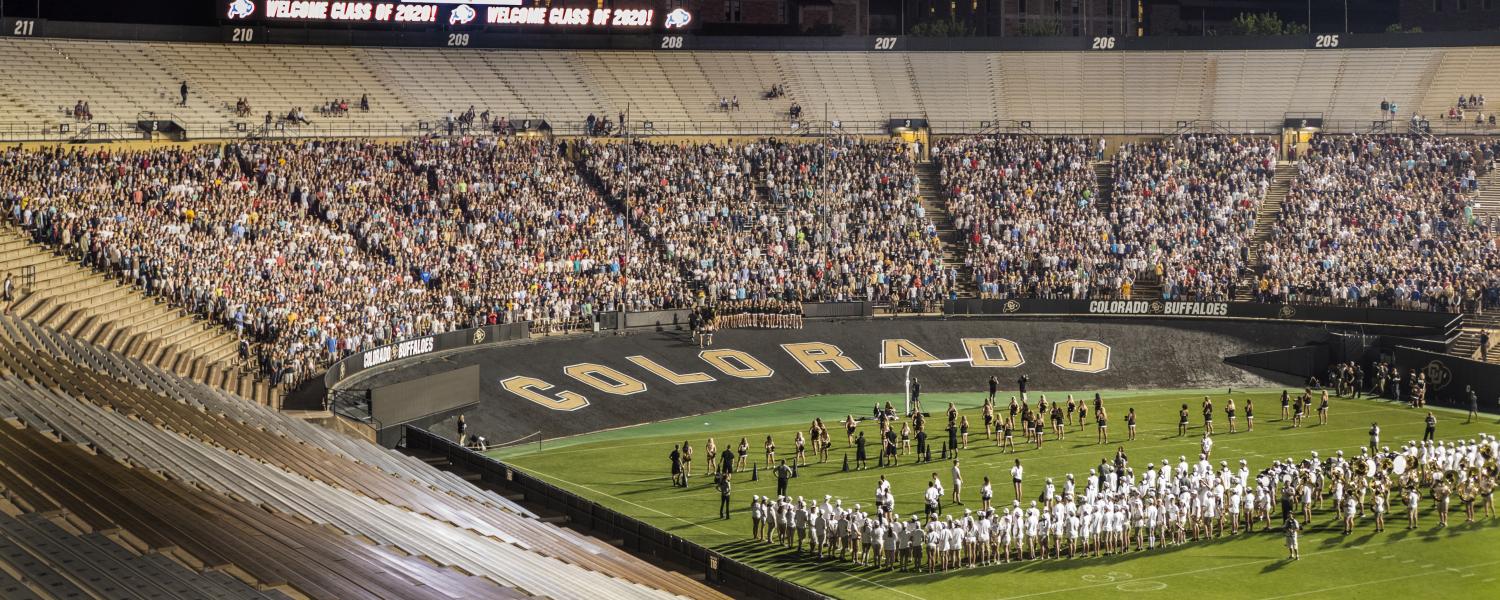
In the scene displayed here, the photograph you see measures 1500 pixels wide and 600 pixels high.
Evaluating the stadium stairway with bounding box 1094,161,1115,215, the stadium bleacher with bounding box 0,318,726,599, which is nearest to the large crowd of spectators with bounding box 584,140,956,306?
the stadium stairway with bounding box 1094,161,1115,215

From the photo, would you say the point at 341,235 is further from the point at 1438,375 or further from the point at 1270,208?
the point at 1270,208

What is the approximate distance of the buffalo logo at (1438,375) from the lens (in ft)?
178

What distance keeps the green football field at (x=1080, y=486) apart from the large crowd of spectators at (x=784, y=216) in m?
7.78

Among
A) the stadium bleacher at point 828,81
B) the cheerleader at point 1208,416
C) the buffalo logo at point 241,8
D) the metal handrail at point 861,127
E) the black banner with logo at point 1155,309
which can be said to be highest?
the buffalo logo at point 241,8

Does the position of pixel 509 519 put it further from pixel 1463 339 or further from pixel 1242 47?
pixel 1242 47

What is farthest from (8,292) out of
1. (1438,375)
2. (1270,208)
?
(1270,208)

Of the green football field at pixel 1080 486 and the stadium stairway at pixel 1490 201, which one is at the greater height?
the stadium stairway at pixel 1490 201

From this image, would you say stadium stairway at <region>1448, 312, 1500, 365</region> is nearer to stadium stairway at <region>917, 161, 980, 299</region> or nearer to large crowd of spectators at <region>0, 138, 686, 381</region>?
stadium stairway at <region>917, 161, 980, 299</region>

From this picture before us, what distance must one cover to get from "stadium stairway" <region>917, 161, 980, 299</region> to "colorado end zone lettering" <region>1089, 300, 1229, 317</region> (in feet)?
16.0

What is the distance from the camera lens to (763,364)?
56.1m

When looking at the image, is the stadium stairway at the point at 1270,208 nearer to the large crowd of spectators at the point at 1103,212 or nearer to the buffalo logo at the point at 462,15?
the large crowd of spectators at the point at 1103,212

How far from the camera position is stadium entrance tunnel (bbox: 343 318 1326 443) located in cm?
4938

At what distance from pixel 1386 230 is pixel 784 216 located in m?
24.1

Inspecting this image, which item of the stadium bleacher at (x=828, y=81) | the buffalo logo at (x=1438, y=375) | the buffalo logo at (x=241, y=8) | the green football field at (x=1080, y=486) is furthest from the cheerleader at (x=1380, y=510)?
the buffalo logo at (x=241, y=8)
